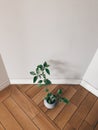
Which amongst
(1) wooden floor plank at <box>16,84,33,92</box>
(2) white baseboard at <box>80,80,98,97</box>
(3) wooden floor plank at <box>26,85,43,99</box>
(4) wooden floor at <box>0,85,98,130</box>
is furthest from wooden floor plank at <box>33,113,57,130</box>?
(2) white baseboard at <box>80,80,98,97</box>

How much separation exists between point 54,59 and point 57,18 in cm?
43

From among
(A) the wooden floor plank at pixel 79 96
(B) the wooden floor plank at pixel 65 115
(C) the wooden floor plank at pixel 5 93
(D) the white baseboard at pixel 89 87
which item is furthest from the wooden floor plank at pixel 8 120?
(D) the white baseboard at pixel 89 87

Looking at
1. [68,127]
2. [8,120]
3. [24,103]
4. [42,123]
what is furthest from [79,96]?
[8,120]

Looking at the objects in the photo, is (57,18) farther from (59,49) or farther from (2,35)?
(2,35)

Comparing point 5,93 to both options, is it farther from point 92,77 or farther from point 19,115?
point 92,77

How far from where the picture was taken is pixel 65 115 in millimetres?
1298

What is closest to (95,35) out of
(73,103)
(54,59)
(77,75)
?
(54,59)

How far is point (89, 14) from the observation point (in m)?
0.91

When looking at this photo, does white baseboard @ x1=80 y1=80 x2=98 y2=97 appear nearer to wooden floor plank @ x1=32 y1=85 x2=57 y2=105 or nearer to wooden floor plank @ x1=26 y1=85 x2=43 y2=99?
wooden floor plank @ x1=32 y1=85 x2=57 y2=105

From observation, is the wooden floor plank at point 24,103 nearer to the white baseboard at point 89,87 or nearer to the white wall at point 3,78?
the white wall at point 3,78

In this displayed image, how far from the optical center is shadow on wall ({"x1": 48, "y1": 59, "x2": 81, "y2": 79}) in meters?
1.31

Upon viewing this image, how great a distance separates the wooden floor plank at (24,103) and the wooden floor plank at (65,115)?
234 mm

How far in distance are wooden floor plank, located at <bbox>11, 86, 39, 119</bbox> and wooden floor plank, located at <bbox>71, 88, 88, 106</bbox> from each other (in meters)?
0.44

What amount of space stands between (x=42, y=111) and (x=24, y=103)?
0.70ft
